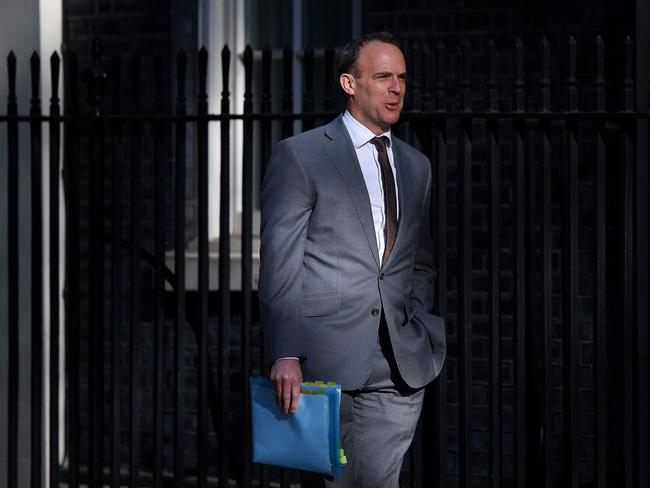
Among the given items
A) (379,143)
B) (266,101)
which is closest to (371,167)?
(379,143)

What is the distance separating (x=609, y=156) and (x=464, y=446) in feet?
6.20

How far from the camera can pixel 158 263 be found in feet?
15.2

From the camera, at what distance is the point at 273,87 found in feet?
20.5

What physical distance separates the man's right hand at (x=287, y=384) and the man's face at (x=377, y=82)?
83 centimetres

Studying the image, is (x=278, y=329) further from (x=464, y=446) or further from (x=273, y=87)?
(x=273, y=87)

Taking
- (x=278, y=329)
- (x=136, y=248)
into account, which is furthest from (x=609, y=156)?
(x=278, y=329)

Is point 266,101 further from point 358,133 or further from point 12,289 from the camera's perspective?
point 12,289

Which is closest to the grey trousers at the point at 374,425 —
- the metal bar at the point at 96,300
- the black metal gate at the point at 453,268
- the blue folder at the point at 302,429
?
the blue folder at the point at 302,429

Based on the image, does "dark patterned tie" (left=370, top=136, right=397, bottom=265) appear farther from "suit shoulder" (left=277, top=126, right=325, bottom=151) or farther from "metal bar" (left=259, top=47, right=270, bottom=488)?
"metal bar" (left=259, top=47, right=270, bottom=488)

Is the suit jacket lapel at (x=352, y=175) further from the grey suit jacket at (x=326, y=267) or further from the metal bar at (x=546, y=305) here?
the metal bar at (x=546, y=305)

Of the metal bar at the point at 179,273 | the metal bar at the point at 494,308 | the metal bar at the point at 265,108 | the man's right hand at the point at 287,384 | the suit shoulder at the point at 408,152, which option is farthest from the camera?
the metal bar at the point at 179,273

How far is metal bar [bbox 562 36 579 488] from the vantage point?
14.0ft

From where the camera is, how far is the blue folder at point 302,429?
10.8 ft

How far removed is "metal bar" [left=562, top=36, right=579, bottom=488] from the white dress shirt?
3.41 feet
